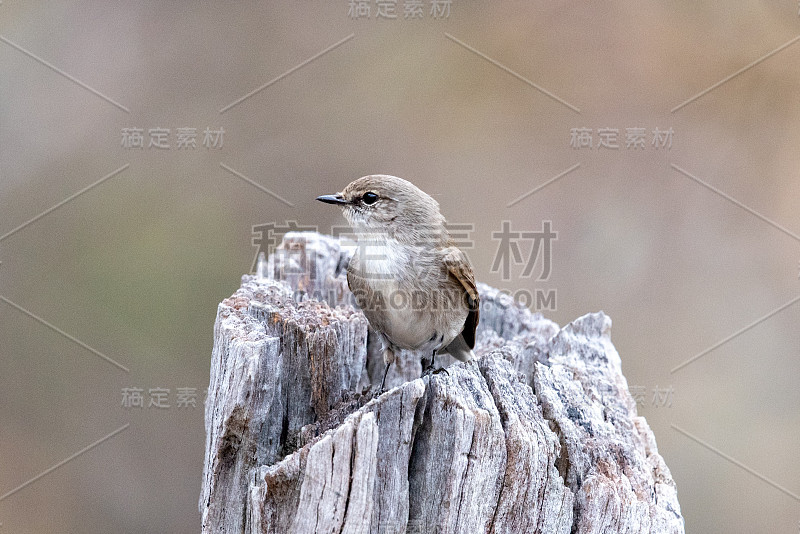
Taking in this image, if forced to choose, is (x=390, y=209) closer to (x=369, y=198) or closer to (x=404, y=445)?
(x=369, y=198)

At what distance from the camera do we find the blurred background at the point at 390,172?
17.8 feet

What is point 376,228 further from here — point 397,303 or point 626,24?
point 626,24

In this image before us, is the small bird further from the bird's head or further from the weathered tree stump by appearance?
the weathered tree stump

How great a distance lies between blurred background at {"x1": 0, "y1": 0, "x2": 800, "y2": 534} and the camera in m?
5.44

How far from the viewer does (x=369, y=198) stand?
3.94 m

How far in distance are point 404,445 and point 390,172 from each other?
4194 mm

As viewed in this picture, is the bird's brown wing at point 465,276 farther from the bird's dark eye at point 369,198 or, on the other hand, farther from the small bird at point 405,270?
the bird's dark eye at point 369,198

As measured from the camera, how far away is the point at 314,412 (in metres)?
3.10

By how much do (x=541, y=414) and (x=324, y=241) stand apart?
217cm

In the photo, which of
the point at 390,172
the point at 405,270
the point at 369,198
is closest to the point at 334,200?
the point at 369,198

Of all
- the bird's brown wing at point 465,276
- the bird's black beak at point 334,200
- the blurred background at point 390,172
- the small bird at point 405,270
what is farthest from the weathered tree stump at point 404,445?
the blurred background at point 390,172

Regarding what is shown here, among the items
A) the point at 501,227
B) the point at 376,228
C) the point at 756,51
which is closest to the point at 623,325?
the point at 501,227

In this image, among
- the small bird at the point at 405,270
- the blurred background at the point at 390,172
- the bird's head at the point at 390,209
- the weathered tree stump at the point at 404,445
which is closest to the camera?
the weathered tree stump at the point at 404,445

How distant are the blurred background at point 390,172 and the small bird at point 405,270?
6.46ft
